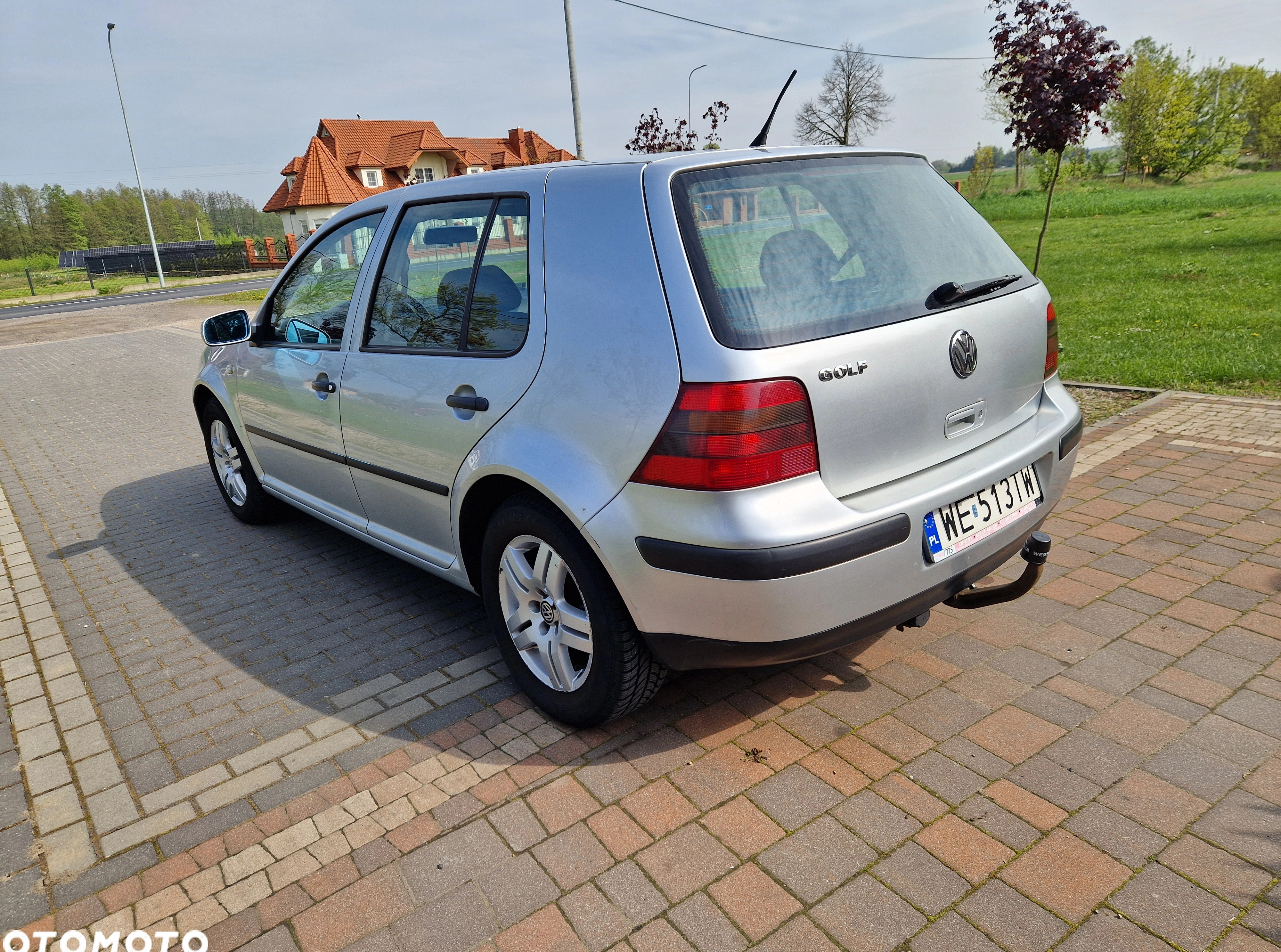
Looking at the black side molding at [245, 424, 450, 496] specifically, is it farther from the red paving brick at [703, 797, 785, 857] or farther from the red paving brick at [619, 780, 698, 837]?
the red paving brick at [703, 797, 785, 857]

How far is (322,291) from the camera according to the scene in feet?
13.2

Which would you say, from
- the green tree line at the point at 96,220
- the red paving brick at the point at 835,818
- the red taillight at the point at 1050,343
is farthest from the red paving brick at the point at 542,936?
the green tree line at the point at 96,220

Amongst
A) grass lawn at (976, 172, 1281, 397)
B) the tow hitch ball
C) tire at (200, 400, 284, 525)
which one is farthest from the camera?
grass lawn at (976, 172, 1281, 397)

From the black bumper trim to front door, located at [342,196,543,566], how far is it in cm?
94

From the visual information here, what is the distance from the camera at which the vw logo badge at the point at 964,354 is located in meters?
2.58

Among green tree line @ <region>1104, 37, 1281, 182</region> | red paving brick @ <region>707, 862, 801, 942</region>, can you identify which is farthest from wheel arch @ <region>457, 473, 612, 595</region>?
green tree line @ <region>1104, 37, 1281, 182</region>

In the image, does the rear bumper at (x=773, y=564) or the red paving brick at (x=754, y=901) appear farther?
the rear bumper at (x=773, y=564)

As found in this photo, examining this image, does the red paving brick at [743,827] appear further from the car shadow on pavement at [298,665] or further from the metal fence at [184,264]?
the metal fence at [184,264]

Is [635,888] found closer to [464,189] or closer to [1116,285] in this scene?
[464,189]

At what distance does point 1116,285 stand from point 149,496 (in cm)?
1281

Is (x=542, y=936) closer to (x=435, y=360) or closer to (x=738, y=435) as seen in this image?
(x=738, y=435)

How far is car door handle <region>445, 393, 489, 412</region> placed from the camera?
2.87 metres

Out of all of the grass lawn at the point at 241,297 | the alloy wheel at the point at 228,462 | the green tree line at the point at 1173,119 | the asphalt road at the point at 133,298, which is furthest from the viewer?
the green tree line at the point at 1173,119

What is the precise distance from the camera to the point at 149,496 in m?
A: 6.29
